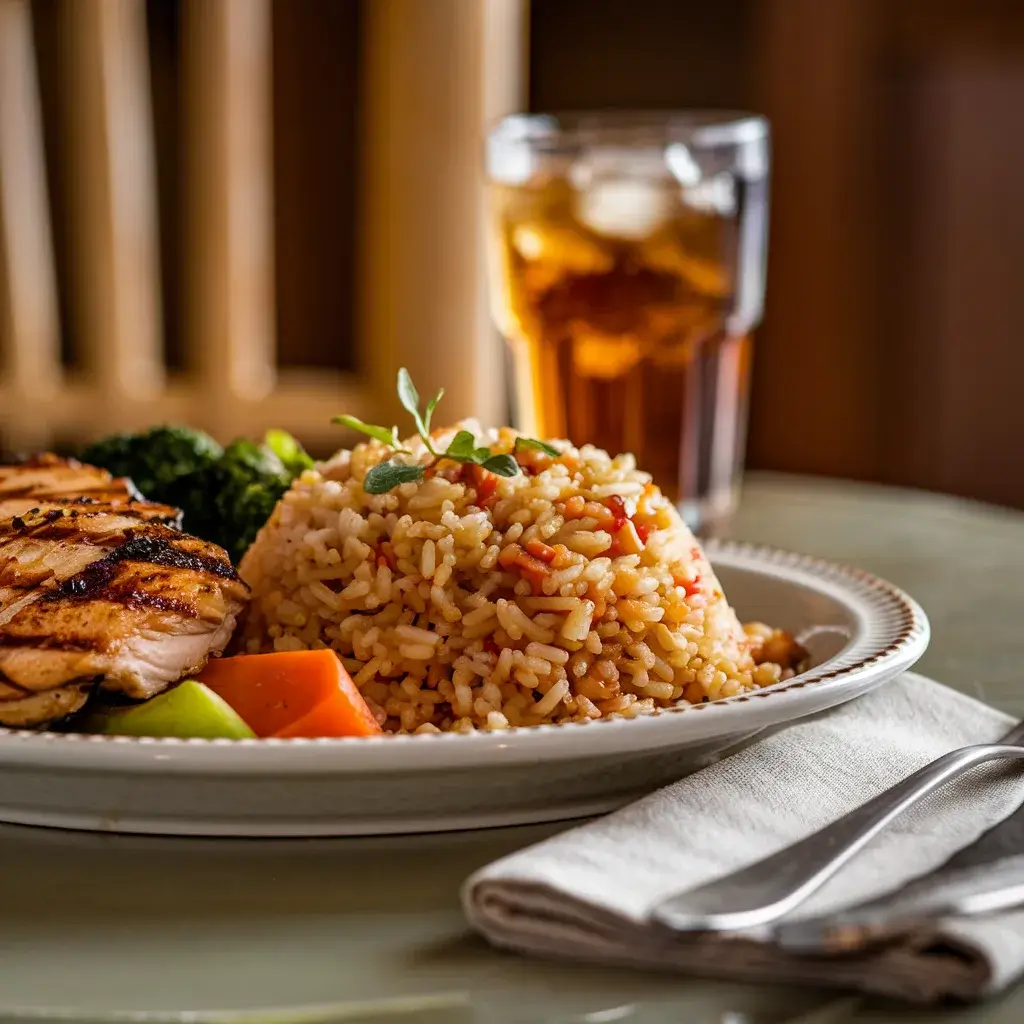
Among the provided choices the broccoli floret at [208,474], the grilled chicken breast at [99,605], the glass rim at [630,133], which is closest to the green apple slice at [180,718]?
the grilled chicken breast at [99,605]

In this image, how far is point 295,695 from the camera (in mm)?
1496

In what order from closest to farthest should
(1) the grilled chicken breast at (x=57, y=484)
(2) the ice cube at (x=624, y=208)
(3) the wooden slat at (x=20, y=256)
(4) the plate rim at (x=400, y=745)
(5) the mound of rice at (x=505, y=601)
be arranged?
(4) the plate rim at (x=400, y=745)
(5) the mound of rice at (x=505, y=601)
(1) the grilled chicken breast at (x=57, y=484)
(2) the ice cube at (x=624, y=208)
(3) the wooden slat at (x=20, y=256)

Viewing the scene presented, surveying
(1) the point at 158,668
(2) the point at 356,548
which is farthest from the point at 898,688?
(1) the point at 158,668

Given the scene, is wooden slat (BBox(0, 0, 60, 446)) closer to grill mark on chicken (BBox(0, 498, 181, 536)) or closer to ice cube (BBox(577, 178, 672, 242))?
ice cube (BBox(577, 178, 672, 242))

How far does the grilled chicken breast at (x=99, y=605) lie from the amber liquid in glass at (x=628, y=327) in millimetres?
1377

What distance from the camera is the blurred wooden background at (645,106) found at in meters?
4.47

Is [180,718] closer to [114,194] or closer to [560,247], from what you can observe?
[560,247]

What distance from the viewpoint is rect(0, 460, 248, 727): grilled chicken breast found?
1381 mm

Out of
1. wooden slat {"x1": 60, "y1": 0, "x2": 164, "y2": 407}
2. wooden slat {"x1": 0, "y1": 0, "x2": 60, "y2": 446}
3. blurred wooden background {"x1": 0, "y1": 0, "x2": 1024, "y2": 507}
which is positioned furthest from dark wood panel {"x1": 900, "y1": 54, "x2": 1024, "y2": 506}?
wooden slat {"x1": 0, "y1": 0, "x2": 60, "y2": 446}

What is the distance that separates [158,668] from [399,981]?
0.47m

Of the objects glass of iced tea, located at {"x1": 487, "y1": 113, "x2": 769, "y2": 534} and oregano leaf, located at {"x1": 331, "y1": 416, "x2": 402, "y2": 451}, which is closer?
oregano leaf, located at {"x1": 331, "y1": 416, "x2": 402, "y2": 451}

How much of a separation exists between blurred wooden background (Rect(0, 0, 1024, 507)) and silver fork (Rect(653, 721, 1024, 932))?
3.31 metres

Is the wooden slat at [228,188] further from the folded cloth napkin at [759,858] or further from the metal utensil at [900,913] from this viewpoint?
the metal utensil at [900,913]

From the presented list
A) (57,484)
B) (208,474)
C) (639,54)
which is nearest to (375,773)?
(57,484)
